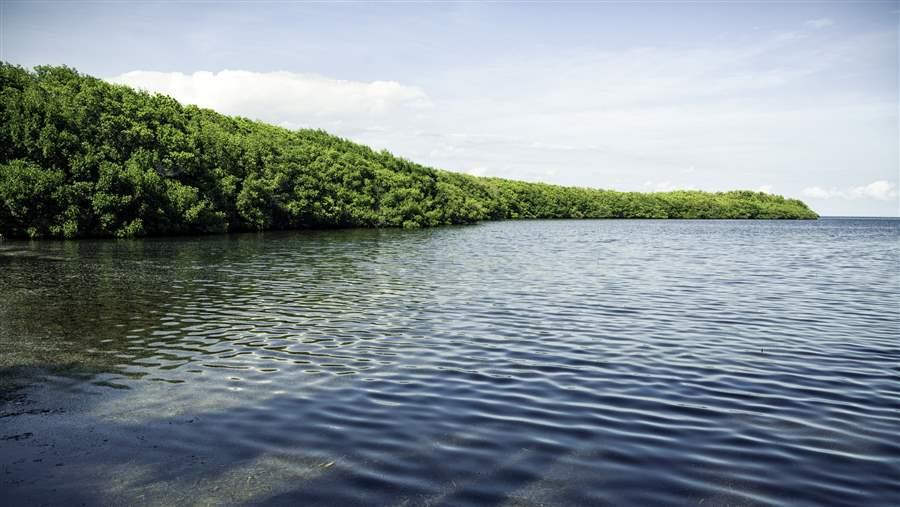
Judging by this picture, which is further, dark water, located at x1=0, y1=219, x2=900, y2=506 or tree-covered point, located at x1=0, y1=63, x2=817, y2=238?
Result: tree-covered point, located at x1=0, y1=63, x2=817, y2=238

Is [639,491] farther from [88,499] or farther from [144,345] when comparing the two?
[144,345]

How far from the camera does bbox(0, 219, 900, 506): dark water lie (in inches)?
320

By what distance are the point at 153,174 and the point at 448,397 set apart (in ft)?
232

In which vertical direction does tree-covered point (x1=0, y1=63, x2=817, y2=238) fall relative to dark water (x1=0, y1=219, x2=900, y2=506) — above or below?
above

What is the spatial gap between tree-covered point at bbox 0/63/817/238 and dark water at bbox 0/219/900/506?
4457cm

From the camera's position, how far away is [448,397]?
1196 centimetres

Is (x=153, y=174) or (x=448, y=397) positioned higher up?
(x=153, y=174)

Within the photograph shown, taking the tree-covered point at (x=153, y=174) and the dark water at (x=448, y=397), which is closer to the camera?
the dark water at (x=448, y=397)

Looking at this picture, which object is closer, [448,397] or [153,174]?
[448,397]

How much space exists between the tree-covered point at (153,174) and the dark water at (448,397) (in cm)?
4457

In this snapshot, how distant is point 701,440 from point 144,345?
14079 millimetres

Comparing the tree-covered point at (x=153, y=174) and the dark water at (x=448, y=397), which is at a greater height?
the tree-covered point at (x=153, y=174)

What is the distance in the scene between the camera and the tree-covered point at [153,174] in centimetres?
6456

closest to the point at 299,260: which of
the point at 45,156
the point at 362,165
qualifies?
the point at 45,156
